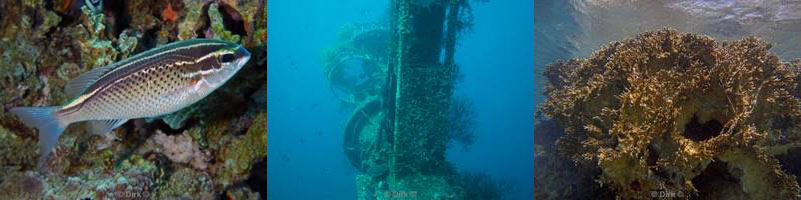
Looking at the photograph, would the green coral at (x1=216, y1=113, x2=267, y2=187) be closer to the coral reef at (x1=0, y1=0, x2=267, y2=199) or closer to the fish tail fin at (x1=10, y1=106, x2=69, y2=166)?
the coral reef at (x1=0, y1=0, x2=267, y2=199)

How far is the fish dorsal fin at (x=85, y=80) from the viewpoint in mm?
2488

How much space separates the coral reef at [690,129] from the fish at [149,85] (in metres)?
3.23

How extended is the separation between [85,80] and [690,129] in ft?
16.2

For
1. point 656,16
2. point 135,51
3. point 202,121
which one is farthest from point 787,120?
point 656,16

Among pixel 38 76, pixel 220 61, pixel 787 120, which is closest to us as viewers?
pixel 220 61

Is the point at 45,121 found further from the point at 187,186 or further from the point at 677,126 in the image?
the point at 677,126

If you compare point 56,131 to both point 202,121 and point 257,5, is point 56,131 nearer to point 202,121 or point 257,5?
point 202,121

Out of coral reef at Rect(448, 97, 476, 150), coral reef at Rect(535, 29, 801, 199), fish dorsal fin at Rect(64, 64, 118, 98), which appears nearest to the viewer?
fish dorsal fin at Rect(64, 64, 118, 98)

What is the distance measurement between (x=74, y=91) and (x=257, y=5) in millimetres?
1665

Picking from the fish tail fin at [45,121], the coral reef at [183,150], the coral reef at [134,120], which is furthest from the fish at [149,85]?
the coral reef at [183,150]

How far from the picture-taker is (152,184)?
10.9 ft

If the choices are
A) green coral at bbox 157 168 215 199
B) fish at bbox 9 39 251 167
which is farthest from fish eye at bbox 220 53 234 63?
green coral at bbox 157 168 215 199

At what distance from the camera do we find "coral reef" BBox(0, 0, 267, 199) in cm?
354

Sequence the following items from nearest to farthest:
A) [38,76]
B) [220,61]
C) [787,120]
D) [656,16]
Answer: [220,61] < [38,76] < [787,120] < [656,16]
